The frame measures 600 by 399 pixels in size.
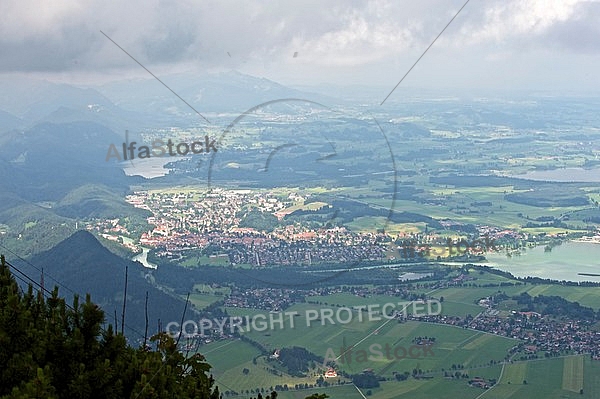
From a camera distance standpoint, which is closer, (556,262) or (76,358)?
(76,358)

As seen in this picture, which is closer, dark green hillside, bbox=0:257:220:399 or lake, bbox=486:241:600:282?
dark green hillside, bbox=0:257:220:399

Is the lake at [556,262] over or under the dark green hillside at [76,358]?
under

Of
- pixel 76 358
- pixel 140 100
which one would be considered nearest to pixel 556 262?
pixel 76 358

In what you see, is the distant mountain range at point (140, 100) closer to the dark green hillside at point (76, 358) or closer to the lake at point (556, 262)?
the lake at point (556, 262)

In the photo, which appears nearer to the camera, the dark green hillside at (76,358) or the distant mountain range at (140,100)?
the dark green hillside at (76,358)

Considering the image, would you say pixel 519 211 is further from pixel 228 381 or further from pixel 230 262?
pixel 228 381

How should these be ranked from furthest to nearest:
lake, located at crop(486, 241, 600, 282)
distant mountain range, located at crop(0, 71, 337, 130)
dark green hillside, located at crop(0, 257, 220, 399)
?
distant mountain range, located at crop(0, 71, 337, 130) → lake, located at crop(486, 241, 600, 282) → dark green hillside, located at crop(0, 257, 220, 399)

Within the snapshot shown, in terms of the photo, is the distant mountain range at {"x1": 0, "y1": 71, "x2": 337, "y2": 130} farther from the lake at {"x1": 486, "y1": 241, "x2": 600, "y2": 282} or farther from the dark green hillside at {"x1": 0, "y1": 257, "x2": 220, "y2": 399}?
the dark green hillside at {"x1": 0, "y1": 257, "x2": 220, "y2": 399}

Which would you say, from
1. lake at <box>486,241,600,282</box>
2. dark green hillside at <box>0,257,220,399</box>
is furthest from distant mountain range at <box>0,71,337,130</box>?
dark green hillside at <box>0,257,220,399</box>

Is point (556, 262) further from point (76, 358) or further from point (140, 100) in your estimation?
point (140, 100)

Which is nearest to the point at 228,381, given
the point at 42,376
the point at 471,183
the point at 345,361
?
the point at 345,361

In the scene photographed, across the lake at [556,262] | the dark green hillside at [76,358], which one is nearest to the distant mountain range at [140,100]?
the lake at [556,262]

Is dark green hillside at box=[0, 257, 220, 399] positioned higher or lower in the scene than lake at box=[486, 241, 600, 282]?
higher

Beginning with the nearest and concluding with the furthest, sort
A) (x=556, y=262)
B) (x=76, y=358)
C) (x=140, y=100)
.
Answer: (x=76, y=358)
(x=556, y=262)
(x=140, y=100)
